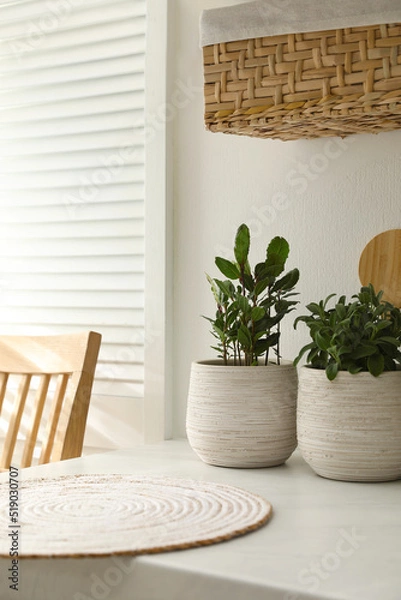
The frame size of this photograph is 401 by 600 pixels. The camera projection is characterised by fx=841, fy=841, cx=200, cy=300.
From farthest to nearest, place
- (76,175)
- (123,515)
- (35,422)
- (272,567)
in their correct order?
(76,175) → (35,422) → (123,515) → (272,567)

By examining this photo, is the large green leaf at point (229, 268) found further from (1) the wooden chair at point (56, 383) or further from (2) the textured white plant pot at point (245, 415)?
(1) the wooden chair at point (56, 383)

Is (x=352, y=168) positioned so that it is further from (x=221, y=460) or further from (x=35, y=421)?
(x=35, y=421)

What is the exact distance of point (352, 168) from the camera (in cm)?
138

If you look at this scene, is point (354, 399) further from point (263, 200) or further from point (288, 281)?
point (263, 200)

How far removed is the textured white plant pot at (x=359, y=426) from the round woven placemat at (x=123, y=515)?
15 centimetres

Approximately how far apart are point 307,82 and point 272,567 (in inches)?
26.4

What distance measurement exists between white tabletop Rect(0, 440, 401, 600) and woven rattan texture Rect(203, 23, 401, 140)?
20.6 inches

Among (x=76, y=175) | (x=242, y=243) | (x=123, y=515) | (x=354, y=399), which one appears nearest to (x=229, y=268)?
(x=242, y=243)

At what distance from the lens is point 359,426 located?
3.56 feet

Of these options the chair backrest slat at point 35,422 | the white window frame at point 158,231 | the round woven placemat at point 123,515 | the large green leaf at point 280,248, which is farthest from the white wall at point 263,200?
the round woven placemat at point 123,515

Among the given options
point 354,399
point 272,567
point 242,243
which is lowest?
point 272,567

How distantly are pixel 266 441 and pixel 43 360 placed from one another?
564mm

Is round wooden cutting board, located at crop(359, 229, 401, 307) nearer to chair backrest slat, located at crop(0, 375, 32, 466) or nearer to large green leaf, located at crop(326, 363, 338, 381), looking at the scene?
large green leaf, located at crop(326, 363, 338, 381)

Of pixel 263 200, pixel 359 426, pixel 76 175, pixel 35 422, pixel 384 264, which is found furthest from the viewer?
pixel 76 175
